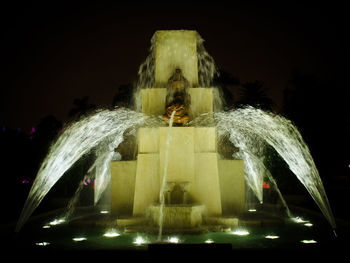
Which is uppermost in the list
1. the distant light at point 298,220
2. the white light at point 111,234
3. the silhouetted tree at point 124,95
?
the silhouetted tree at point 124,95

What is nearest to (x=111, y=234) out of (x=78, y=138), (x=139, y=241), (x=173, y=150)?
(x=139, y=241)

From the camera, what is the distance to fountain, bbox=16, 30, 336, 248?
10164 mm

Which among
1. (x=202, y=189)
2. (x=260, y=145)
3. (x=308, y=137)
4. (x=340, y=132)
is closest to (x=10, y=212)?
(x=202, y=189)

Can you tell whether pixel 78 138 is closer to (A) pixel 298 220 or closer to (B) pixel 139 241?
(B) pixel 139 241

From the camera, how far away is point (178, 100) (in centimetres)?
1140

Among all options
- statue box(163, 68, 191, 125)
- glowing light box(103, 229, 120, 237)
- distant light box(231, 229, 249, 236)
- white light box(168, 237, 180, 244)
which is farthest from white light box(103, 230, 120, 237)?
statue box(163, 68, 191, 125)

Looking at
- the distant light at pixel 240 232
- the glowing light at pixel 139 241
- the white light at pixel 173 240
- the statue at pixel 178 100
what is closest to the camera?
the glowing light at pixel 139 241

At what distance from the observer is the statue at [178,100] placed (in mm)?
11164

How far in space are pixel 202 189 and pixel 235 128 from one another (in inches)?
161

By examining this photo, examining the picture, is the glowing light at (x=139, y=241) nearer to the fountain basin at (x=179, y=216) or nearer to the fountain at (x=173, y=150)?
the fountain at (x=173, y=150)

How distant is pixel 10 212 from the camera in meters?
16.1

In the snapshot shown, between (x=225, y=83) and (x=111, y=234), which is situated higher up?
(x=225, y=83)

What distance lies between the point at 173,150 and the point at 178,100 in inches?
66.9

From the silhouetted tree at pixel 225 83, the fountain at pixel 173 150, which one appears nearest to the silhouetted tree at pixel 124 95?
the silhouetted tree at pixel 225 83
